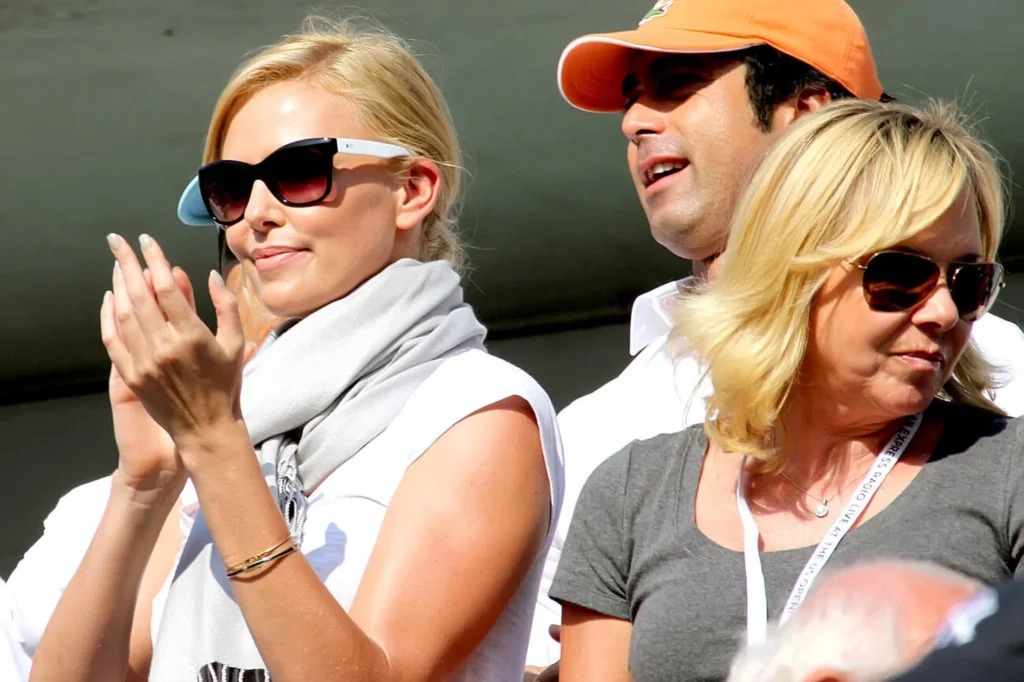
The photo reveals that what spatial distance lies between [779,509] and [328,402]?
664 mm

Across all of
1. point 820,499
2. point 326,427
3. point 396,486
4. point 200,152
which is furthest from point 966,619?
point 200,152

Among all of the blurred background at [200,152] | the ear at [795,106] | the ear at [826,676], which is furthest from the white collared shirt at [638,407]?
the ear at [826,676]

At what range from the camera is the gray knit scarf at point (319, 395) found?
2072 millimetres

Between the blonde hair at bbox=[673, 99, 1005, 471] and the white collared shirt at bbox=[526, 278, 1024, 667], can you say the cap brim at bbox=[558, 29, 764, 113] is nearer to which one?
the white collared shirt at bbox=[526, 278, 1024, 667]

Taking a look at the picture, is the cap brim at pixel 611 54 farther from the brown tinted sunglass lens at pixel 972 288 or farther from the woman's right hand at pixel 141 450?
the woman's right hand at pixel 141 450

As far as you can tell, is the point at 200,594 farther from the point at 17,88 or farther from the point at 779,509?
the point at 17,88

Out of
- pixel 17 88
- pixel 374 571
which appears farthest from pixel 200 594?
pixel 17 88

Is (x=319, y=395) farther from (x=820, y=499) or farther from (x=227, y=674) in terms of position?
(x=820, y=499)

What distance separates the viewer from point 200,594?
209 cm

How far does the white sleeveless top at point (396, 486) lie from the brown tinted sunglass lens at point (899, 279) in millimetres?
463

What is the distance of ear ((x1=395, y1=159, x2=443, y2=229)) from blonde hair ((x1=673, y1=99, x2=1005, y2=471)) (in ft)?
1.58

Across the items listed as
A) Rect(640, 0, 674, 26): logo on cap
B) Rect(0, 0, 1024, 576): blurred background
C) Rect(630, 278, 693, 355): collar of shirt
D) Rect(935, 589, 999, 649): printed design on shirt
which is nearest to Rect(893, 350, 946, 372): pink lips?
Rect(935, 589, 999, 649): printed design on shirt

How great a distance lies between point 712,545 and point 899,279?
0.42 meters

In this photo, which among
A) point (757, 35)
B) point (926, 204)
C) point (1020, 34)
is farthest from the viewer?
point (1020, 34)
